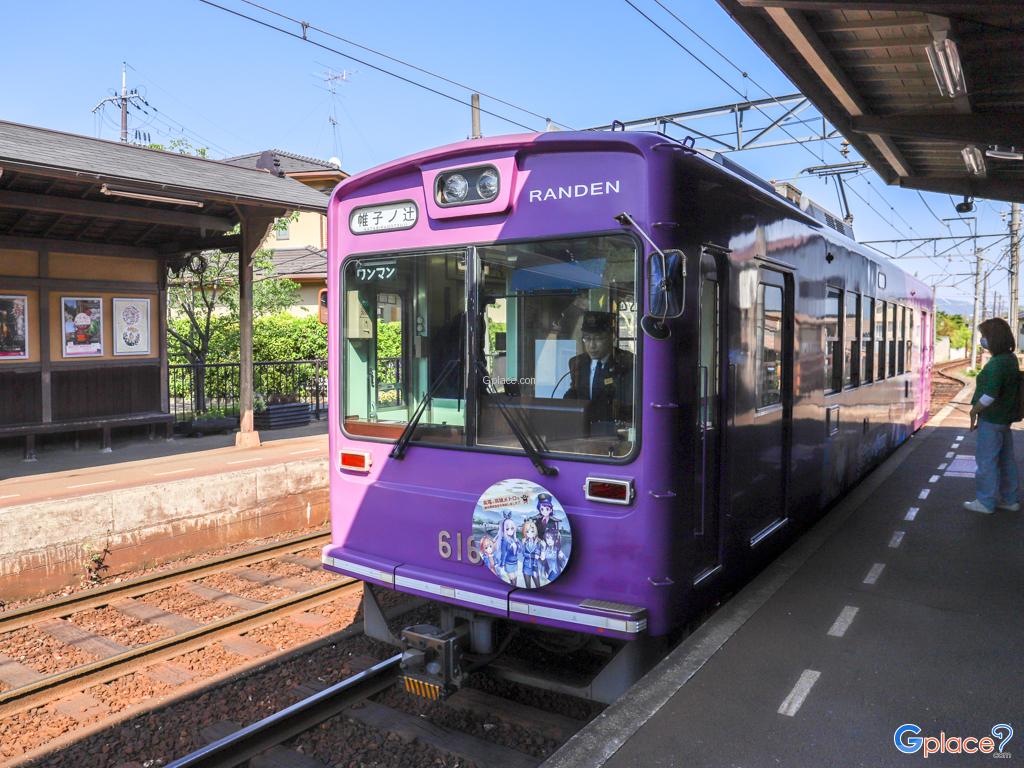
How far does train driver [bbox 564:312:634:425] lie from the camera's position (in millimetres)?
4020

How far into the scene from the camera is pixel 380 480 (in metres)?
4.79

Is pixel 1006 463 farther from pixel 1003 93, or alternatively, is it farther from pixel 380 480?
pixel 380 480

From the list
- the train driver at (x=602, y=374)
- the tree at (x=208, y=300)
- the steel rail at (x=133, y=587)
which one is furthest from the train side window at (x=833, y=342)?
the tree at (x=208, y=300)

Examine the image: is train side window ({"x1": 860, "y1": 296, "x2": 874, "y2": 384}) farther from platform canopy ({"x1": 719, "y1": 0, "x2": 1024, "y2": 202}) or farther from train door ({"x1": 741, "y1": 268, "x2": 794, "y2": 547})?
train door ({"x1": 741, "y1": 268, "x2": 794, "y2": 547})

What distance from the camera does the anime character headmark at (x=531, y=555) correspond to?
13.5 feet

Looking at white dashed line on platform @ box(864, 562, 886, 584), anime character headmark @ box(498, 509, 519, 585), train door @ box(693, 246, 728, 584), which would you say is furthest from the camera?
white dashed line on platform @ box(864, 562, 886, 584)

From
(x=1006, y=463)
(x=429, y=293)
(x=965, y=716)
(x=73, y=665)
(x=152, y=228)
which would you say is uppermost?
(x=152, y=228)

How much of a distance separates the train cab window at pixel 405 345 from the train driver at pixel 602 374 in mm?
683

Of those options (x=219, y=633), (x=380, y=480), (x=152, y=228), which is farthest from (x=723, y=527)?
(x=152, y=228)

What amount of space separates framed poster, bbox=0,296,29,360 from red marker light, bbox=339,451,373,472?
7300mm

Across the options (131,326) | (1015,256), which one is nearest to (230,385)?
(131,326)

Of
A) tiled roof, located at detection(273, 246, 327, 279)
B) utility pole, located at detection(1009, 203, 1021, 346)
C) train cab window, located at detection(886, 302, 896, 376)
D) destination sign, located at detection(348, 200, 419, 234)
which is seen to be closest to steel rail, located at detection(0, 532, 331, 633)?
destination sign, located at detection(348, 200, 419, 234)

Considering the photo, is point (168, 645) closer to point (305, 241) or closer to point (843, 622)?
point (843, 622)

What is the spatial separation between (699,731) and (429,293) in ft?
8.69
